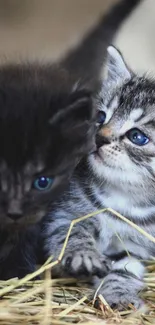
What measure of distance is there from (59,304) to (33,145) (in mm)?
543

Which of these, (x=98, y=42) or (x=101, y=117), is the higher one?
(x=98, y=42)

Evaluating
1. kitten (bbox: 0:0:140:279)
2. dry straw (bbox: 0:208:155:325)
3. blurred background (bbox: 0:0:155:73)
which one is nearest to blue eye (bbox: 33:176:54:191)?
kitten (bbox: 0:0:140:279)

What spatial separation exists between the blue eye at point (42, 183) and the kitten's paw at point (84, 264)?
300mm

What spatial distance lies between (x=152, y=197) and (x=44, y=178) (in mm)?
532

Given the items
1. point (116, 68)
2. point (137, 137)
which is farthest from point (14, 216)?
point (116, 68)

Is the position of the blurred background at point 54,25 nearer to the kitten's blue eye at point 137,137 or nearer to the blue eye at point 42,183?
the kitten's blue eye at point 137,137

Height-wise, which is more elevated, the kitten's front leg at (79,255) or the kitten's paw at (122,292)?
the kitten's front leg at (79,255)

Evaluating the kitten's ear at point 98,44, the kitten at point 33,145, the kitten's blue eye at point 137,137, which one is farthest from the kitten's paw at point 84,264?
the kitten's ear at point 98,44

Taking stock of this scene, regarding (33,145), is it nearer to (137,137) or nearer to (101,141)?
(101,141)

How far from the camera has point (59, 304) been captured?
2.23 metres

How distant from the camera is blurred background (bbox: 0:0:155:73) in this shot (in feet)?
13.2

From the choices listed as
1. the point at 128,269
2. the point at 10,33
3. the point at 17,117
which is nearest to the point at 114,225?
the point at 128,269

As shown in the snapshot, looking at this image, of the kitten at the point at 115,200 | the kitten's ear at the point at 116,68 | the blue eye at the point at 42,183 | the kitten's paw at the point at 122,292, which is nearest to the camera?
the blue eye at the point at 42,183

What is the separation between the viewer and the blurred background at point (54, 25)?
4.03m
